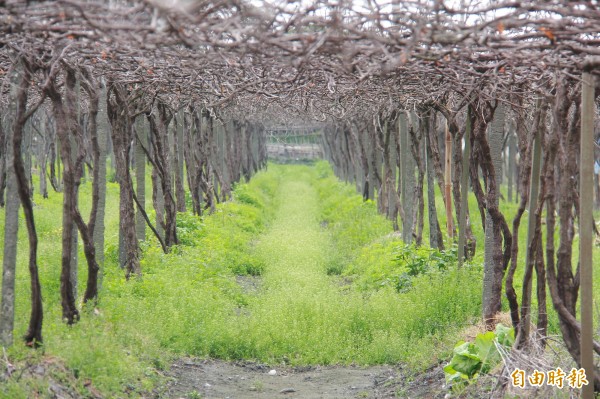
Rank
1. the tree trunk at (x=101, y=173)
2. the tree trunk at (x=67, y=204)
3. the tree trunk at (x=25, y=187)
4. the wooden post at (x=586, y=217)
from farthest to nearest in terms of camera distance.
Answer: the tree trunk at (x=101, y=173) → the tree trunk at (x=67, y=204) → the tree trunk at (x=25, y=187) → the wooden post at (x=586, y=217)

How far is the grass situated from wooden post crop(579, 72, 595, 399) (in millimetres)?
2738

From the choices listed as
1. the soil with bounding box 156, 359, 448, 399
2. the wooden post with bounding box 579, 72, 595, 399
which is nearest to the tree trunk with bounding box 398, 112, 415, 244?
the soil with bounding box 156, 359, 448, 399

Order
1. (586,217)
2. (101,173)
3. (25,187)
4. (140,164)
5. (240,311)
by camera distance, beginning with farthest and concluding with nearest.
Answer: (140,164), (240,311), (101,173), (25,187), (586,217)

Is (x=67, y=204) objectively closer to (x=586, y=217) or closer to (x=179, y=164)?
(x=586, y=217)

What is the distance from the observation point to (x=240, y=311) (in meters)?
10.6

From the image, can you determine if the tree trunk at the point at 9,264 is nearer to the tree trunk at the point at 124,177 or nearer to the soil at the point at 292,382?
the soil at the point at 292,382

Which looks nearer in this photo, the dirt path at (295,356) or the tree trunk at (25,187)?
the tree trunk at (25,187)

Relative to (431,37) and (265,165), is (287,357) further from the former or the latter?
(265,165)

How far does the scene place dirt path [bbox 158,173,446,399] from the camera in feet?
25.1

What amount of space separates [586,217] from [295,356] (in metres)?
4.57

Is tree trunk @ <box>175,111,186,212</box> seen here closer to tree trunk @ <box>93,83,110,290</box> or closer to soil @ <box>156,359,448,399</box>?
tree trunk @ <box>93,83,110,290</box>

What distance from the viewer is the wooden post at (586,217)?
5250 millimetres

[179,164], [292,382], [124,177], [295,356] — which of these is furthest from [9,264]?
[179,164]

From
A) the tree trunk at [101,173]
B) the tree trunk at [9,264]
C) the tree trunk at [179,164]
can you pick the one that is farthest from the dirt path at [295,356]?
the tree trunk at [179,164]
